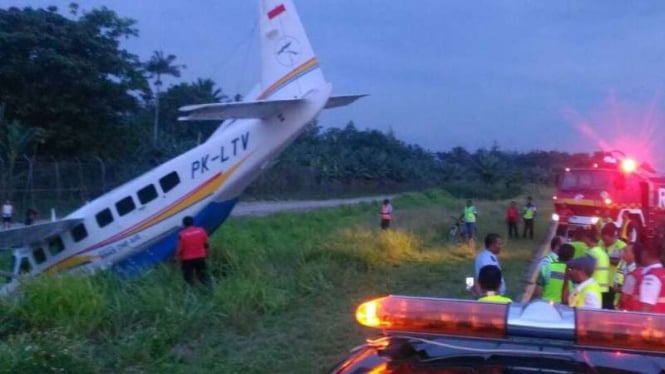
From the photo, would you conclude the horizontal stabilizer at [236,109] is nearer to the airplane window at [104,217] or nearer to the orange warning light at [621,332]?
the airplane window at [104,217]

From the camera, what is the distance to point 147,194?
1920cm

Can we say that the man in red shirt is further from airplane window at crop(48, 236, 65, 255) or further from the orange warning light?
the orange warning light

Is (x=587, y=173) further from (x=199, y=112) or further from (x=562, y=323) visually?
(x=562, y=323)

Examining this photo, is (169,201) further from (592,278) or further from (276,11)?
(592,278)

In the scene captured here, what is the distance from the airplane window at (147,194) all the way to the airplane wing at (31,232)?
1249 millimetres

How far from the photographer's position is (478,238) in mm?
30422

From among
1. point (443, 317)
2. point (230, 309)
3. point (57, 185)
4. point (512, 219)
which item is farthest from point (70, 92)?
point (443, 317)

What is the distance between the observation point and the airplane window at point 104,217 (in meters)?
19.2

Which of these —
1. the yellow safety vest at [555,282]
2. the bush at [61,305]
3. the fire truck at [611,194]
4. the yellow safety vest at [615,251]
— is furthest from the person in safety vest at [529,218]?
the yellow safety vest at [555,282]

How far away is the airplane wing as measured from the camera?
17891mm

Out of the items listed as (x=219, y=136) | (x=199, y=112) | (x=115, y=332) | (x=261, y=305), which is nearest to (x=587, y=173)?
(x=219, y=136)

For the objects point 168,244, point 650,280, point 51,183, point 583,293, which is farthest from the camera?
point 51,183

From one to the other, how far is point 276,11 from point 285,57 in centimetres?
109

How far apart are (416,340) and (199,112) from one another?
13.9m
